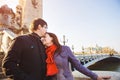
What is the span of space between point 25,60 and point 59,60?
31cm

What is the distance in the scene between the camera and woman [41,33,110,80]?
6.31ft

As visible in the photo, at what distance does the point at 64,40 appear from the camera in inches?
843

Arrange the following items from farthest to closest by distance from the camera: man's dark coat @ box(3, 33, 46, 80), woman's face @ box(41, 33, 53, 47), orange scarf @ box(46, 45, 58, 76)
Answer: woman's face @ box(41, 33, 53, 47) < orange scarf @ box(46, 45, 58, 76) < man's dark coat @ box(3, 33, 46, 80)

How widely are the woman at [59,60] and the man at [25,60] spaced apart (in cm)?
7

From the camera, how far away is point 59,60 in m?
1.97

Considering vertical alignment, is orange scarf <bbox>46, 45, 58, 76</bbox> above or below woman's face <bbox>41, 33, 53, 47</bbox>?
below

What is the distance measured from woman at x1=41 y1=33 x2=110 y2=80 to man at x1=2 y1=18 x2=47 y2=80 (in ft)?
0.24

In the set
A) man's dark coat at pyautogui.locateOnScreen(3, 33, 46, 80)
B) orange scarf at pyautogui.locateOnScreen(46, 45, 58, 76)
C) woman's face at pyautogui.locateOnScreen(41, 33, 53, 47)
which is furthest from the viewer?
woman's face at pyautogui.locateOnScreen(41, 33, 53, 47)

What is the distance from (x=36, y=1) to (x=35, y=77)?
66.2ft

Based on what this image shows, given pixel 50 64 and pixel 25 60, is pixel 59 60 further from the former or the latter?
pixel 25 60

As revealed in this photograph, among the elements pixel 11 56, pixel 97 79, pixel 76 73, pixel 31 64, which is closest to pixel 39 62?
pixel 31 64

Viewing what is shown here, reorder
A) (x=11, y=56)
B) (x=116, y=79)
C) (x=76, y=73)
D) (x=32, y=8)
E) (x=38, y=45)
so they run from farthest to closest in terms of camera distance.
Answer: (x=32, y=8), (x=76, y=73), (x=116, y=79), (x=38, y=45), (x=11, y=56)

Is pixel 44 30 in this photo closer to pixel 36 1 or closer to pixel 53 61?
pixel 53 61

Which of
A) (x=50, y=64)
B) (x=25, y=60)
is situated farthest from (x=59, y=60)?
(x=25, y=60)
